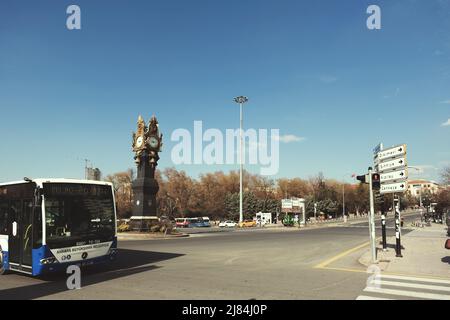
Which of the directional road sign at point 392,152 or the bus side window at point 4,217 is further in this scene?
the directional road sign at point 392,152

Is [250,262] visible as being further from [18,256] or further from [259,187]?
[259,187]

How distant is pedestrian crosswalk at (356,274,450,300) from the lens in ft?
28.2

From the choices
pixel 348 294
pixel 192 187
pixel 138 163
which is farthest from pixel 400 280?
pixel 192 187

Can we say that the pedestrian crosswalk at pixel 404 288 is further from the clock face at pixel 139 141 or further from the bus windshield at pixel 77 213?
the clock face at pixel 139 141

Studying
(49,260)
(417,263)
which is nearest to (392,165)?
(417,263)

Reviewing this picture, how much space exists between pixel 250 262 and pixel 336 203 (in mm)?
101228

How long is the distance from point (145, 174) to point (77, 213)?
23.7m

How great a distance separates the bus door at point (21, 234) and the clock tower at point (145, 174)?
22.6 meters

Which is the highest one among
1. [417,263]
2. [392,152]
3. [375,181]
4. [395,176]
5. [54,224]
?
[392,152]

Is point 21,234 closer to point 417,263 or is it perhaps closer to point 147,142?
point 417,263

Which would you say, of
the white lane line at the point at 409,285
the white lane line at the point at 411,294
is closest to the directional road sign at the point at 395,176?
the white lane line at the point at 409,285

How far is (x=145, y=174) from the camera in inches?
1374

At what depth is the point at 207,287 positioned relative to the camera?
9.61 meters

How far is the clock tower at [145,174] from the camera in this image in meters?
34.4
